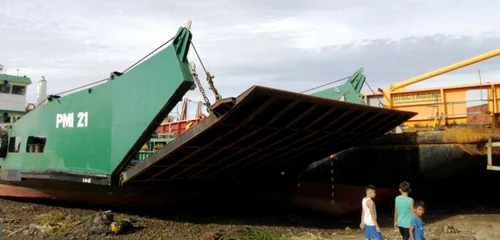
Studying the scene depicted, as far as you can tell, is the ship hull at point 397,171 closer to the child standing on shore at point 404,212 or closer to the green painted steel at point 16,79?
the child standing on shore at point 404,212

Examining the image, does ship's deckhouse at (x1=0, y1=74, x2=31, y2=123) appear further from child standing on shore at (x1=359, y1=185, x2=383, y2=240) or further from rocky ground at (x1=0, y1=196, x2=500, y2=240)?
child standing on shore at (x1=359, y1=185, x2=383, y2=240)

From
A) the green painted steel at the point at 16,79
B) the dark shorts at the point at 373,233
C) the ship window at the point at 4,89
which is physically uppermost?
the green painted steel at the point at 16,79

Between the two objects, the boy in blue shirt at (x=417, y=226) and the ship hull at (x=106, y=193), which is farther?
the ship hull at (x=106, y=193)

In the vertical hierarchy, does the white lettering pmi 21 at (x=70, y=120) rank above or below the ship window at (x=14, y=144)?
above

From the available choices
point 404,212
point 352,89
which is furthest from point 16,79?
point 404,212

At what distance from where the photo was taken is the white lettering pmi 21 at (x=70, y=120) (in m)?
7.12

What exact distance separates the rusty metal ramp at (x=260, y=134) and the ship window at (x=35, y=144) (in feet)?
8.80

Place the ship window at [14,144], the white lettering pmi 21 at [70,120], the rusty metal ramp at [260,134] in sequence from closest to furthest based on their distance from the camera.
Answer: the rusty metal ramp at [260,134], the white lettering pmi 21 at [70,120], the ship window at [14,144]

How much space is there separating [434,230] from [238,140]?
11.7 feet

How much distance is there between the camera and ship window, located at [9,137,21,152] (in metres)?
8.84

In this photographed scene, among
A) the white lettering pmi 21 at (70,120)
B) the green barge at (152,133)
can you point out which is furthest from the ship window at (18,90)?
the white lettering pmi 21 at (70,120)

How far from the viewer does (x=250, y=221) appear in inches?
324

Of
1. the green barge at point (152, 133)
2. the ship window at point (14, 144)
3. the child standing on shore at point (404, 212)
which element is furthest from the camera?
the ship window at point (14, 144)

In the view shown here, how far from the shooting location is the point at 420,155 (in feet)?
28.8
